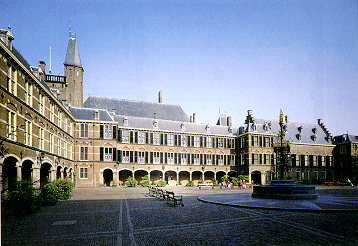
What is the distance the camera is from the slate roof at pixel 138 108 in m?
53.1

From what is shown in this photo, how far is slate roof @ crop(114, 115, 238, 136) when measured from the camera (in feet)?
164

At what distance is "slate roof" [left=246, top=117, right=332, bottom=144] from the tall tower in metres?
34.9

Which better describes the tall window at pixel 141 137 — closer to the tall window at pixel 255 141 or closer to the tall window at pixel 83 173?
the tall window at pixel 83 173

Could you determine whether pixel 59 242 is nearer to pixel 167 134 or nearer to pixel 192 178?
pixel 167 134

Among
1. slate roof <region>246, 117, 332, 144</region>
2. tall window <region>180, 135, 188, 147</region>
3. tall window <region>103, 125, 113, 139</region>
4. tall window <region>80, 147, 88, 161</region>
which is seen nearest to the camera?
tall window <region>80, 147, 88, 161</region>

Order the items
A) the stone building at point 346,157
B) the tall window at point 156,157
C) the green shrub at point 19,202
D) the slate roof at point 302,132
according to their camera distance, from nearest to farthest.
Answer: the green shrub at point 19,202, the tall window at point 156,157, the stone building at point 346,157, the slate roof at point 302,132

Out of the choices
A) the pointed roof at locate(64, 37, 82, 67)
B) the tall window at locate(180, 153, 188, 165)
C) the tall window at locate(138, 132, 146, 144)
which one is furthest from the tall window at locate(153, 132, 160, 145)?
the pointed roof at locate(64, 37, 82, 67)

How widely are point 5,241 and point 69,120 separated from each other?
3381 cm

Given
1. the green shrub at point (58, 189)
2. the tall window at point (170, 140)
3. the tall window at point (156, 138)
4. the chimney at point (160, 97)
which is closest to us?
the green shrub at point (58, 189)

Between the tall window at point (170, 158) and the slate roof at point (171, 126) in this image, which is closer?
the slate roof at point (171, 126)

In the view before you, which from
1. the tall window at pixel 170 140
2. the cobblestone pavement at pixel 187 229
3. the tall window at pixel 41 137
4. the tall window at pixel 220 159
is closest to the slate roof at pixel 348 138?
the tall window at pixel 220 159

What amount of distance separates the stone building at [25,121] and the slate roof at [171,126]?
16067 mm

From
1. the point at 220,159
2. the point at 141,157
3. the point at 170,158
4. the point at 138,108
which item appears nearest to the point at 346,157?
the point at 220,159

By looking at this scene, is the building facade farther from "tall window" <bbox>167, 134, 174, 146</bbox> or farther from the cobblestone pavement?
the cobblestone pavement
